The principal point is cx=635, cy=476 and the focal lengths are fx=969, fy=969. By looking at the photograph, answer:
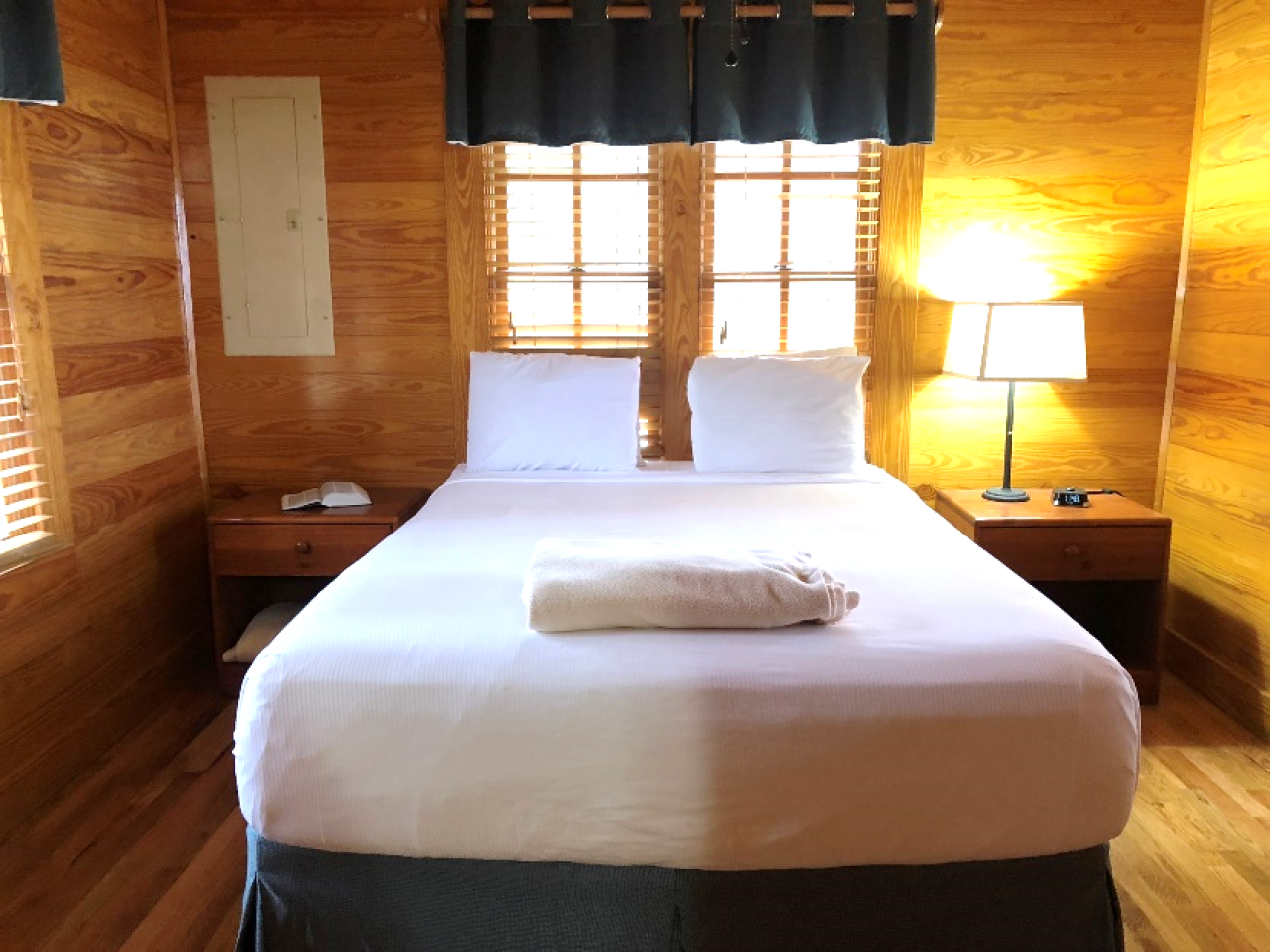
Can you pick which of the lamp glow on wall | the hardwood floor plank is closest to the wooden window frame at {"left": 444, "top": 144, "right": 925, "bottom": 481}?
the lamp glow on wall

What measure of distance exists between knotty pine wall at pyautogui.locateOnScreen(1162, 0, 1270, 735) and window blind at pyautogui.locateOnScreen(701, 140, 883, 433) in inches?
37.8

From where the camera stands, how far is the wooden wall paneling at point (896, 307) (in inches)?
119

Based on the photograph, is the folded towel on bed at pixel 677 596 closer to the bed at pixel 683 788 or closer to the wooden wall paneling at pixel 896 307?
the bed at pixel 683 788

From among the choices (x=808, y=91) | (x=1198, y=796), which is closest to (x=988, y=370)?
(x=808, y=91)

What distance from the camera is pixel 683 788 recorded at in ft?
4.85

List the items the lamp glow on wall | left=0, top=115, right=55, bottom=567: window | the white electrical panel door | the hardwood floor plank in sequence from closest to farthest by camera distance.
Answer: the hardwood floor plank
left=0, top=115, right=55, bottom=567: window
the lamp glow on wall
the white electrical panel door

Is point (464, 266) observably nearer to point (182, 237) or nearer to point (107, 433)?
point (182, 237)

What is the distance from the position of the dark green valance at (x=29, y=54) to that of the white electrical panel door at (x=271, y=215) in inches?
37.8

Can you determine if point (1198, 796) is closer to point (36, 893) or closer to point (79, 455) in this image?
point (36, 893)

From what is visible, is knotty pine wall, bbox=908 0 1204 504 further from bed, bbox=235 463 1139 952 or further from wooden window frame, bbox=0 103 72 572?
wooden window frame, bbox=0 103 72 572

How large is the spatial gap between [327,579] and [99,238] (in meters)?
1.21

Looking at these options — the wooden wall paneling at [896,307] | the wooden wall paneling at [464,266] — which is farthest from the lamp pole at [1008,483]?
the wooden wall paneling at [464,266]

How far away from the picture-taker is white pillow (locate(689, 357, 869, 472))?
289cm

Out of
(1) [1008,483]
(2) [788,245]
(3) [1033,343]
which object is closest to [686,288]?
(2) [788,245]
